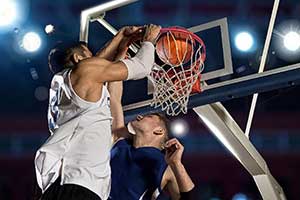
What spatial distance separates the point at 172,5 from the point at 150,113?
4120 millimetres

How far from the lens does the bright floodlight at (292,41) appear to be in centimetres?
451

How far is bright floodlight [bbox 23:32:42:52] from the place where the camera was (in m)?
6.44

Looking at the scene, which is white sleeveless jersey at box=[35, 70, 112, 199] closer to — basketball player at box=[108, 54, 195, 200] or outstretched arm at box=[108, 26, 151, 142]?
basketball player at box=[108, 54, 195, 200]

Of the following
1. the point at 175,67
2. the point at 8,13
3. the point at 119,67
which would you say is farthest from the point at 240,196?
the point at 119,67

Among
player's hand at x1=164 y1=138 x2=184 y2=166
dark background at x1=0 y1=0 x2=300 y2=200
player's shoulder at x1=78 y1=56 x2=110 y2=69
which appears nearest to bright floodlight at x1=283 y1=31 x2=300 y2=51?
dark background at x1=0 y1=0 x2=300 y2=200

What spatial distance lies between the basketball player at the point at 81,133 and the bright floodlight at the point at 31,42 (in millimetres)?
4289

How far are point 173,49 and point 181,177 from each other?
0.56m

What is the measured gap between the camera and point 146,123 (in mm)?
2865

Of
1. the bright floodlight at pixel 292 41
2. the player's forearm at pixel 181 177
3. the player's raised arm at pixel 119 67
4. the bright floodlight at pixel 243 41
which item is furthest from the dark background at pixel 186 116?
the player's raised arm at pixel 119 67

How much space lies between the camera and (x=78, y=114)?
2.19 metres

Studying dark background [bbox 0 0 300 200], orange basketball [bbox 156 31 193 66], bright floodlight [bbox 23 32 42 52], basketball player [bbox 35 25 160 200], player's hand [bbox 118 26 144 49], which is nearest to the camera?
basketball player [bbox 35 25 160 200]

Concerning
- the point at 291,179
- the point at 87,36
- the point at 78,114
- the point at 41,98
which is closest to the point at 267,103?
the point at 291,179

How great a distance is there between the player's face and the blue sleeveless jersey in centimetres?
12

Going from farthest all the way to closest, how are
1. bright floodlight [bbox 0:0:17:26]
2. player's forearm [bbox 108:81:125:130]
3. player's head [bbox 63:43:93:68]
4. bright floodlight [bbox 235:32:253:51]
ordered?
bright floodlight [bbox 0:0:17:26] < bright floodlight [bbox 235:32:253:51] < player's forearm [bbox 108:81:125:130] < player's head [bbox 63:43:93:68]
